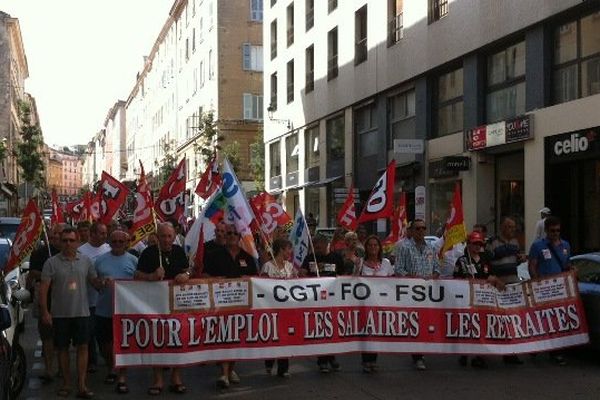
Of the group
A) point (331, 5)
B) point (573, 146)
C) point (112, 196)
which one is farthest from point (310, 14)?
point (112, 196)

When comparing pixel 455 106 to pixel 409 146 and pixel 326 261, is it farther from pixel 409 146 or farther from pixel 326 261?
Answer: pixel 326 261

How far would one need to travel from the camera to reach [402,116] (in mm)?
28141

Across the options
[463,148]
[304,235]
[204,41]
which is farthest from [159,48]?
[304,235]

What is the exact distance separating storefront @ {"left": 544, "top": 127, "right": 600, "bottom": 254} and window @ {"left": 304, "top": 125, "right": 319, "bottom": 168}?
679 inches

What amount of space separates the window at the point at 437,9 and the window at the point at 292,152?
47.9ft

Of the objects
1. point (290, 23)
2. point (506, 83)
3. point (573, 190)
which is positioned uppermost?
point (290, 23)

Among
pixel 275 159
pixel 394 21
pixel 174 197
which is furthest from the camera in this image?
pixel 275 159

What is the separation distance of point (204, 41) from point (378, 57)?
30243mm

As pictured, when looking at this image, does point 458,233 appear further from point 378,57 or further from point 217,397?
point 378,57

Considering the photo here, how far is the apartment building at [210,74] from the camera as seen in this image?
172ft

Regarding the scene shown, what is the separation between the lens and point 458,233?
10602 mm

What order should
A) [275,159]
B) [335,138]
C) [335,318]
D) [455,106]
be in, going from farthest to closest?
[275,159]
[335,138]
[455,106]
[335,318]

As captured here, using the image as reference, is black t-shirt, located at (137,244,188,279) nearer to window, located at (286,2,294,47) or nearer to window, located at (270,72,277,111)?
window, located at (286,2,294,47)

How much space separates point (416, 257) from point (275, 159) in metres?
34.0
